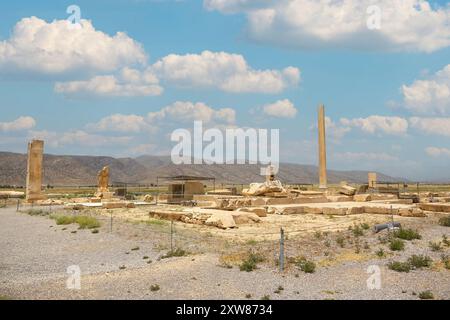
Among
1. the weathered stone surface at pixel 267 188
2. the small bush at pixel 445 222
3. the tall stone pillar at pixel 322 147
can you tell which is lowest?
the small bush at pixel 445 222

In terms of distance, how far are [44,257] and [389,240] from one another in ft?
31.4

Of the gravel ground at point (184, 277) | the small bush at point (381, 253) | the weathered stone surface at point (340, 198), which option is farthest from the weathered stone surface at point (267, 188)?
the small bush at point (381, 253)

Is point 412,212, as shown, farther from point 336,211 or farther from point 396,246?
point 396,246

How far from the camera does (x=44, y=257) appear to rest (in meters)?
11.4

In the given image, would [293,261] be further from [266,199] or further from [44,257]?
[266,199]

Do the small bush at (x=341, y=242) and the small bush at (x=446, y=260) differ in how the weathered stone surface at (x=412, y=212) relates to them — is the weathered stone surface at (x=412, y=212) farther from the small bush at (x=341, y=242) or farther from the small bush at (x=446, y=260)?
the small bush at (x=446, y=260)

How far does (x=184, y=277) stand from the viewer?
8.62 meters

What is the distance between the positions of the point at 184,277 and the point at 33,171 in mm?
26990

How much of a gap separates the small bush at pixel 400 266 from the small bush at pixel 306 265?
1662 mm

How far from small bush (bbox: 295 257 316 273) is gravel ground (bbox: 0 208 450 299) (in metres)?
0.15

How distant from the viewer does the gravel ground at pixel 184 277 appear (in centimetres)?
755

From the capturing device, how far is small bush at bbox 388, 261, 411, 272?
9102 mm

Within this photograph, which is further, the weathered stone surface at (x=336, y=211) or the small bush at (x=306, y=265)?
the weathered stone surface at (x=336, y=211)

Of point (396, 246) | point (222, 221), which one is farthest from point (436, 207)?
point (396, 246)
